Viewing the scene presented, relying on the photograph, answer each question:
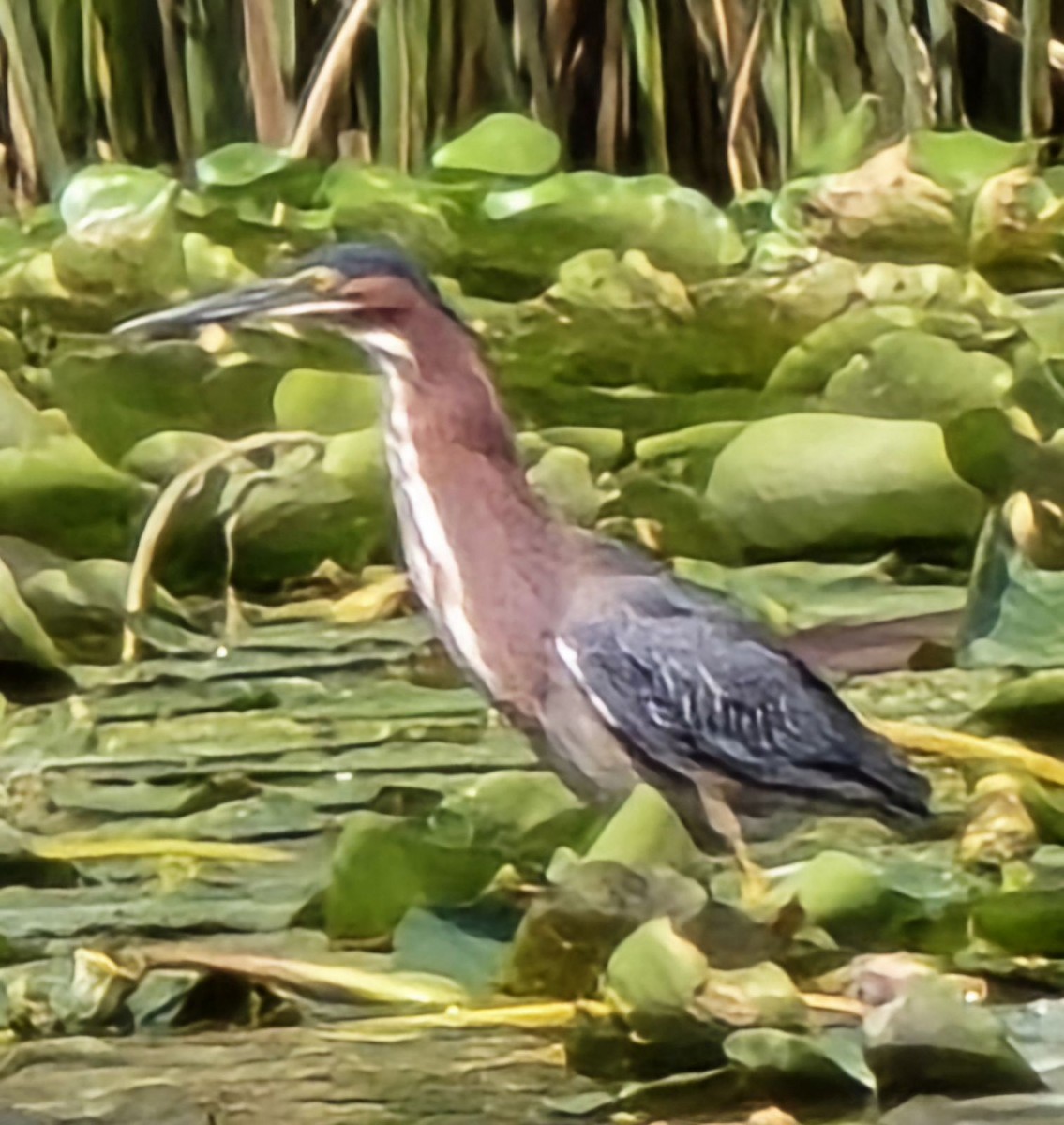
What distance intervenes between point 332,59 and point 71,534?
0.24 m

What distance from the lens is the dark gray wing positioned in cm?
A: 100

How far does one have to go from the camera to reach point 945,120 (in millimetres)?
1019

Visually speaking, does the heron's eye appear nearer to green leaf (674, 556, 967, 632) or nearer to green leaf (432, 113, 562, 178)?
green leaf (432, 113, 562, 178)

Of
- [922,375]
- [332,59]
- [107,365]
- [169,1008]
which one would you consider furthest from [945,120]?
[169,1008]

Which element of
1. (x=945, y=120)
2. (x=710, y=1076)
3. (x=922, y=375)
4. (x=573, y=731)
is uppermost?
(x=945, y=120)

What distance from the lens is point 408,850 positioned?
3.28 feet

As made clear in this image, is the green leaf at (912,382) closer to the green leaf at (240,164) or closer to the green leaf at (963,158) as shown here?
the green leaf at (963,158)

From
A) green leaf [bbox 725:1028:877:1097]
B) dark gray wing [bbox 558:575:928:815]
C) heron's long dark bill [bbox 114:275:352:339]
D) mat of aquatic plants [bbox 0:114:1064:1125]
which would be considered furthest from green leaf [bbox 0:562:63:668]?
green leaf [bbox 725:1028:877:1097]

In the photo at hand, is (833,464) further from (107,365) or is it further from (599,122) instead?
(107,365)

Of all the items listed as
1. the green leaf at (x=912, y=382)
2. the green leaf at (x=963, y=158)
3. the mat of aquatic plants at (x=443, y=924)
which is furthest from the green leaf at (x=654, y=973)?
the green leaf at (x=963, y=158)

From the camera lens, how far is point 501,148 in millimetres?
1014

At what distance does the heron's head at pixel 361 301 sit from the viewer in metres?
1.01

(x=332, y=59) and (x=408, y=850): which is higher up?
(x=332, y=59)

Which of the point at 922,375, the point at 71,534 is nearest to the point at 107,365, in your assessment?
the point at 71,534
